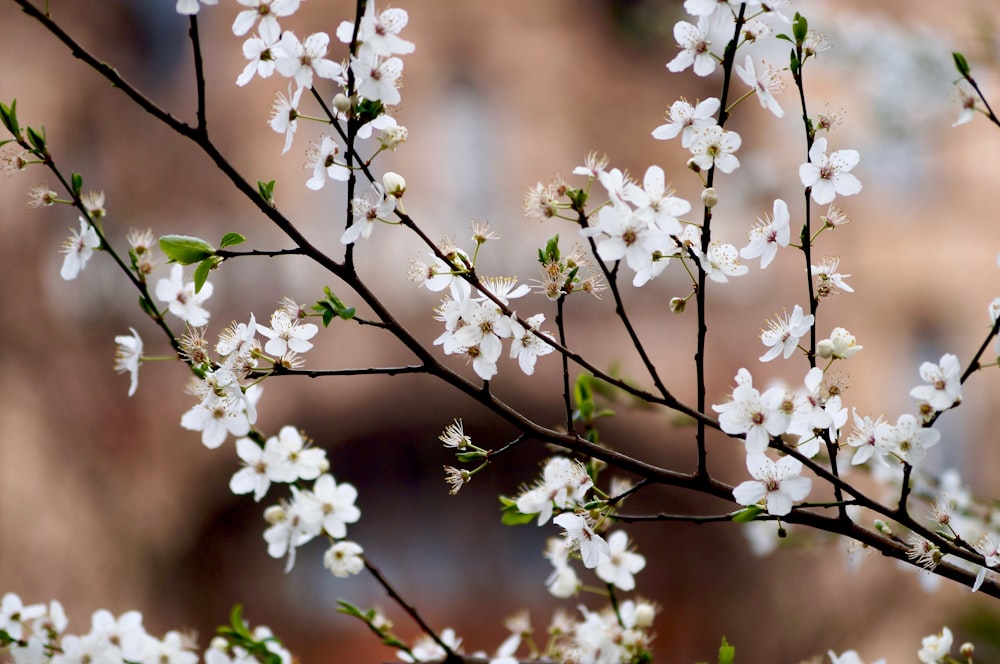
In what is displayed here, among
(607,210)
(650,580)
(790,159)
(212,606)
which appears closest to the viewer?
(607,210)

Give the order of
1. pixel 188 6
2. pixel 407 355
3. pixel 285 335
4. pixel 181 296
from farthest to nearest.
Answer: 1. pixel 407 355
2. pixel 181 296
3. pixel 285 335
4. pixel 188 6

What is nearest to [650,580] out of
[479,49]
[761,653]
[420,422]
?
[761,653]

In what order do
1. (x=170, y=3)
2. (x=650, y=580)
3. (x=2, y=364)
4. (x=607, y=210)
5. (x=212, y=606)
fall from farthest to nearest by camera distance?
(x=170, y=3) < (x=650, y=580) < (x=212, y=606) < (x=2, y=364) < (x=607, y=210)

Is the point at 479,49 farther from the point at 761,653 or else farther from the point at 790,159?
the point at 761,653

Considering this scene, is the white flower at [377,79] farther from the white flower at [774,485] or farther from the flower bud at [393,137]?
the white flower at [774,485]

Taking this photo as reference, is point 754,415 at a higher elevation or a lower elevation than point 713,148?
lower

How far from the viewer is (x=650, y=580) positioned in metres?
5.20

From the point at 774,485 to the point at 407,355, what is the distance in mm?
3417

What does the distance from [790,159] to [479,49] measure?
196 centimetres

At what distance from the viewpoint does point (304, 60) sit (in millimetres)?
657

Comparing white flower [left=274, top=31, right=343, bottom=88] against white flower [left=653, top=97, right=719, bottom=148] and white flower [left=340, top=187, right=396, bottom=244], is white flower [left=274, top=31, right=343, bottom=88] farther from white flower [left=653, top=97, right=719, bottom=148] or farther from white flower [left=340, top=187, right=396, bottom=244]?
white flower [left=653, top=97, right=719, bottom=148]

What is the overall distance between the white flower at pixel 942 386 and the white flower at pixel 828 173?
0.42 feet

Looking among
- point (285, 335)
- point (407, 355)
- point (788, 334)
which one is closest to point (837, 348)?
point (788, 334)

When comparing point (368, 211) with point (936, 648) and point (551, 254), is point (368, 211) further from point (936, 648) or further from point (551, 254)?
point (936, 648)
